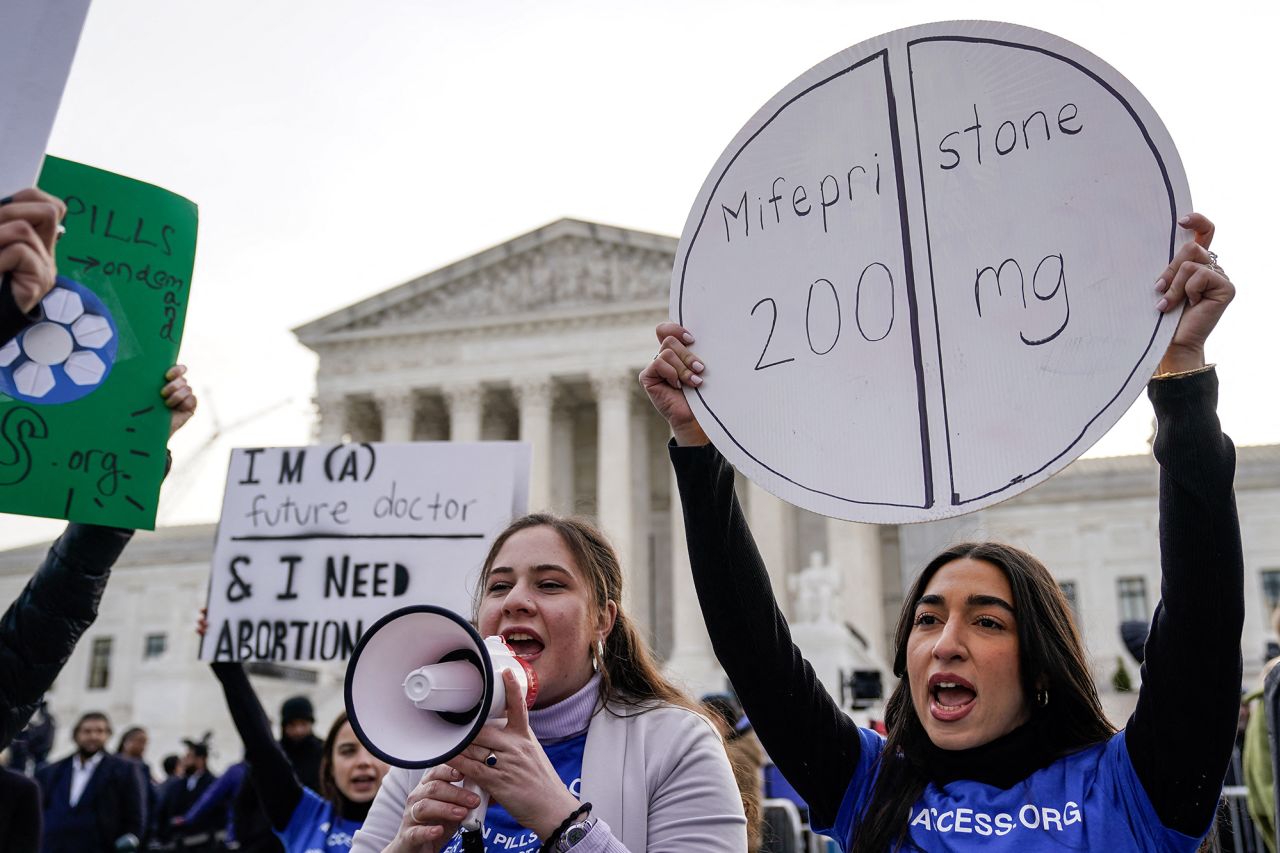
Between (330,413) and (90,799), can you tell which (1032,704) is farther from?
(330,413)

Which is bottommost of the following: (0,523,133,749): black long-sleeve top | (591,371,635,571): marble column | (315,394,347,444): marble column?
(0,523,133,749): black long-sleeve top

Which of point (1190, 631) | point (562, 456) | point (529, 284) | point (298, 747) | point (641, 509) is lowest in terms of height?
point (298, 747)

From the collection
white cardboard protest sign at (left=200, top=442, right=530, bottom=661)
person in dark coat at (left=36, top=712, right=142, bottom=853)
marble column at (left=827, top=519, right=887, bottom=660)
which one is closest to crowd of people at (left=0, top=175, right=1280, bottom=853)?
white cardboard protest sign at (left=200, top=442, right=530, bottom=661)

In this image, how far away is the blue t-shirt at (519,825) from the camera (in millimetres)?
2434

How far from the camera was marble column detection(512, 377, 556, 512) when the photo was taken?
129 ft

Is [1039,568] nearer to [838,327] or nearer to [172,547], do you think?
[838,327]

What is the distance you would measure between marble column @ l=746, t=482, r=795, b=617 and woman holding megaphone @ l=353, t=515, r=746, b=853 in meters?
32.9

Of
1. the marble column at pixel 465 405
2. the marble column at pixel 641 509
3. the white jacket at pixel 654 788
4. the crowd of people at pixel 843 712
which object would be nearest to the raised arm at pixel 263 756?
the crowd of people at pixel 843 712

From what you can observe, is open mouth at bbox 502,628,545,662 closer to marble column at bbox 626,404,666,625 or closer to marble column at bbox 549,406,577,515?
marble column at bbox 626,404,666,625

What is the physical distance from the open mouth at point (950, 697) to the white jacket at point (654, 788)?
47 cm

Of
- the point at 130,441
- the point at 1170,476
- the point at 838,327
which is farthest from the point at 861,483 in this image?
the point at 130,441

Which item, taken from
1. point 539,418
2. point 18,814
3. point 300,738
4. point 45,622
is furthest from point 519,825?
point 539,418

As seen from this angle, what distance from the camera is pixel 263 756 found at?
4.61 metres

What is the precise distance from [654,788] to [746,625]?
39 cm
